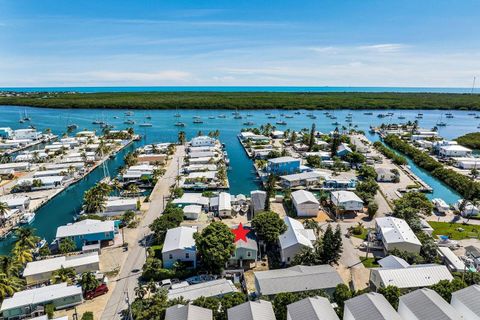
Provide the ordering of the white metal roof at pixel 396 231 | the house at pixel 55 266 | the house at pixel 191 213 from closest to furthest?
the house at pixel 55 266, the white metal roof at pixel 396 231, the house at pixel 191 213

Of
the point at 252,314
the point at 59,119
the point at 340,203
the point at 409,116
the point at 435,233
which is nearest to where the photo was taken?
the point at 252,314

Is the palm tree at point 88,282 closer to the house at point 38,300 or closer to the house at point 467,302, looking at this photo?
the house at point 38,300

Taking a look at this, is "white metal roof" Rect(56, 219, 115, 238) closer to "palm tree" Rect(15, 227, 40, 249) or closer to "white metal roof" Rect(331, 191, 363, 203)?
"palm tree" Rect(15, 227, 40, 249)

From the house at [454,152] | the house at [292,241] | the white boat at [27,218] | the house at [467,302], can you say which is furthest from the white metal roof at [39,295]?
the house at [454,152]

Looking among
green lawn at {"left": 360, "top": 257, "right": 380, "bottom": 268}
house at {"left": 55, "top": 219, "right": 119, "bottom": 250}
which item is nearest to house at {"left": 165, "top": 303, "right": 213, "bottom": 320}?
house at {"left": 55, "top": 219, "right": 119, "bottom": 250}

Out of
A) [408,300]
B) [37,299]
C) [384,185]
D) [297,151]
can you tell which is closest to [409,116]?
[297,151]

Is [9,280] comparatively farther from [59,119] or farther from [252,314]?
[59,119]
